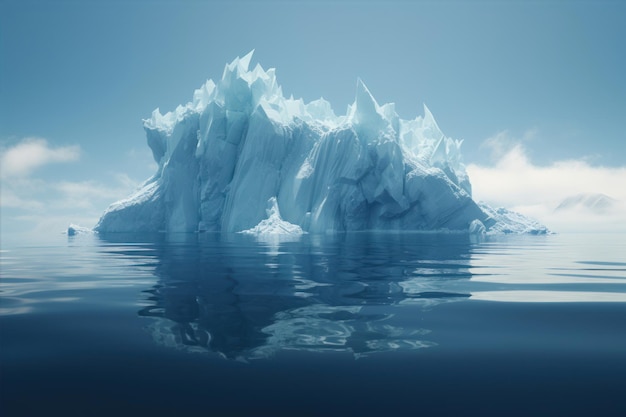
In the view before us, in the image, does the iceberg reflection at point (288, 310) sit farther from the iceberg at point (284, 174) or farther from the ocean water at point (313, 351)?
the iceberg at point (284, 174)

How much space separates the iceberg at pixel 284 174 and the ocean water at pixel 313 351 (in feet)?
98.6

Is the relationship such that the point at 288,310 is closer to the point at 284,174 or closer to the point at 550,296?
the point at 550,296

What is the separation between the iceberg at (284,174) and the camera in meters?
37.6

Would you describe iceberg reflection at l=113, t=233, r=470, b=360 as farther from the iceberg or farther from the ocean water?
the iceberg

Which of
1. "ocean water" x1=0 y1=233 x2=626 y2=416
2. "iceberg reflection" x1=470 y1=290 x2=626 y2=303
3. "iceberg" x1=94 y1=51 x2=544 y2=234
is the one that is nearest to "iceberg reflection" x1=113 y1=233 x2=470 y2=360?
"ocean water" x1=0 y1=233 x2=626 y2=416

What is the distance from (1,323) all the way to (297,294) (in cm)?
345

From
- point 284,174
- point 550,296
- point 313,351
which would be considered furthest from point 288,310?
point 284,174

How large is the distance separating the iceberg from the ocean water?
30040mm

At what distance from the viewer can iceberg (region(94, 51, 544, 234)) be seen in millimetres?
37625

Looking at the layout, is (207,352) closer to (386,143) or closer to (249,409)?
(249,409)

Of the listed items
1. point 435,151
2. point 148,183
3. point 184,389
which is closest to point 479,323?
point 184,389

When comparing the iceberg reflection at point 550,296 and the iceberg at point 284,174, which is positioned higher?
the iceberg at point 284,174

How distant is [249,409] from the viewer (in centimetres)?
224

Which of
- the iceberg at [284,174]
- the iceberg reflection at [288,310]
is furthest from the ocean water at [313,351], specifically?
the iceberg at [284,174]
